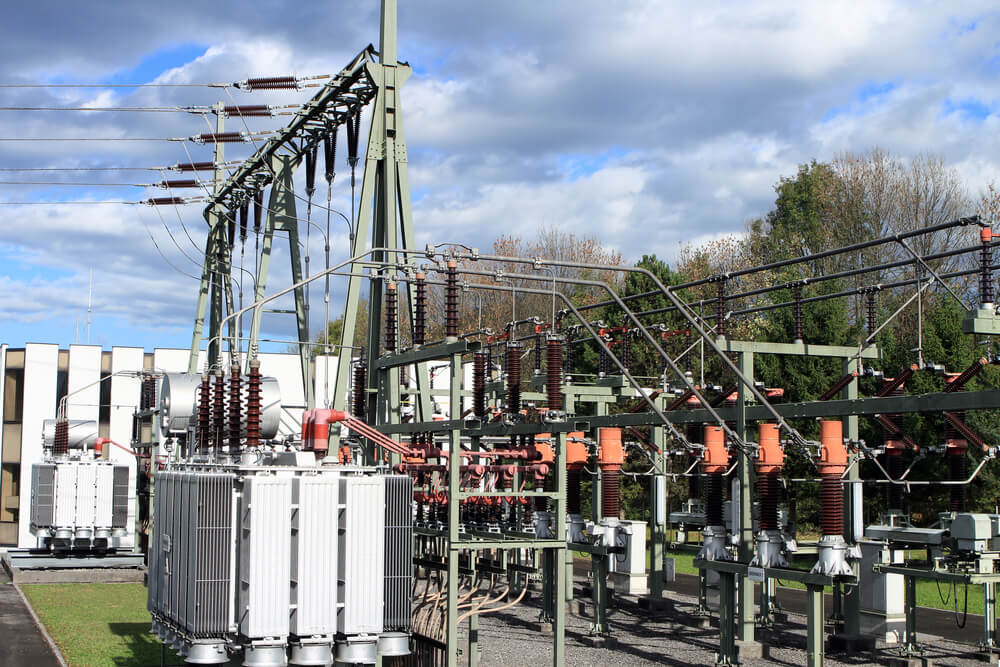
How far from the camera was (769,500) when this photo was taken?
12859 millimetres

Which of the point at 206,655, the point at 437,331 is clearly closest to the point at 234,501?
the point at 206,655

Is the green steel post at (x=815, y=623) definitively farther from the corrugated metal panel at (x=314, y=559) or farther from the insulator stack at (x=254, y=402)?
the insulator stack at (x=254, y=402)

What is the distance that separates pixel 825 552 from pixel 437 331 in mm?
28905

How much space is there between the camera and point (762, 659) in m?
14.4

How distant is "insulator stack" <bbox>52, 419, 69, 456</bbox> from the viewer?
2608 cm

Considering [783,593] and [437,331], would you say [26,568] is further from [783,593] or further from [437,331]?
[437,331]

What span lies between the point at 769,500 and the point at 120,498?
16866 mm

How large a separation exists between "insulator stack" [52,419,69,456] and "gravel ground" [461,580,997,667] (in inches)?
495

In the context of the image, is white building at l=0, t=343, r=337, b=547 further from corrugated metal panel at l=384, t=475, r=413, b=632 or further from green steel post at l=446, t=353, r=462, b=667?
corrugated metal panel at l=384, t=475, r=413, b=632

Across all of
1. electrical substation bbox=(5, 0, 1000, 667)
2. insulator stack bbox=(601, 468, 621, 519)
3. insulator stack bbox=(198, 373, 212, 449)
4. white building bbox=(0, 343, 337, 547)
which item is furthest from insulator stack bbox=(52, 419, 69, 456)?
insulator stack bbox=(601, 468, 621, 519)

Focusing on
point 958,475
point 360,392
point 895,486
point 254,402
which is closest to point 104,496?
point 360,392

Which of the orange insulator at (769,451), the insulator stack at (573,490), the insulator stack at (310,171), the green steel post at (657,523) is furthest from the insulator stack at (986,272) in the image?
the insulator stack at (310,171)

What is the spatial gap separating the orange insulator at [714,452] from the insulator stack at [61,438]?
1716 centimetres

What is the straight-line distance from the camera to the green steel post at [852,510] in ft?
45.2
